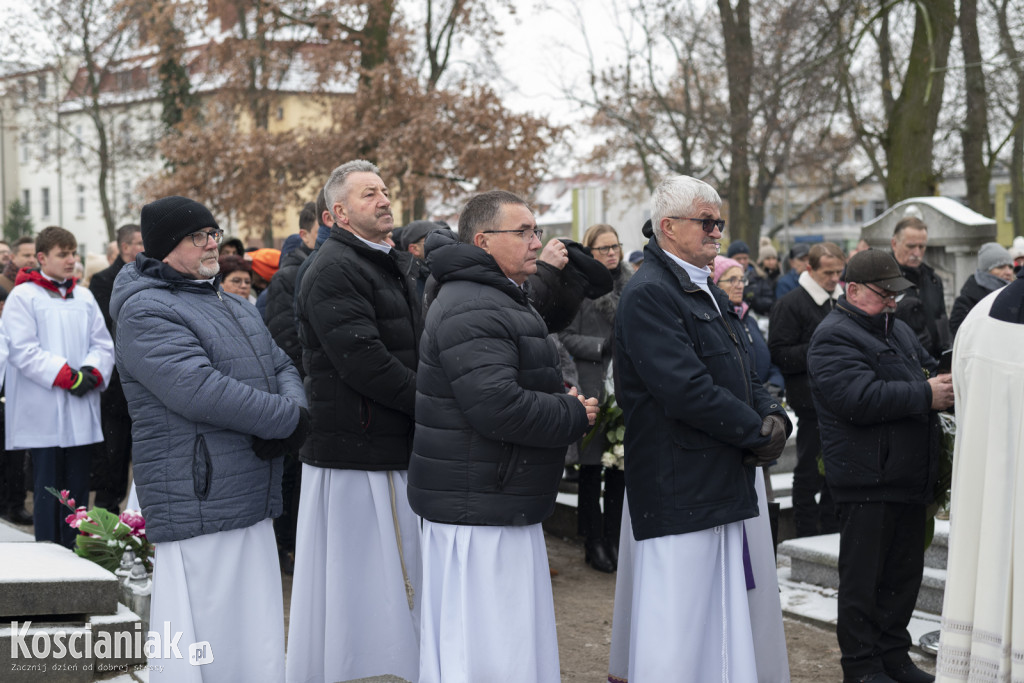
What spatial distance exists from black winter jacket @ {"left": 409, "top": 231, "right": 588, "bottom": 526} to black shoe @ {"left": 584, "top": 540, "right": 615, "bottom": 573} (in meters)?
3.48

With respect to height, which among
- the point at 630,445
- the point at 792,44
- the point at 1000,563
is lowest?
the point at 1000,563

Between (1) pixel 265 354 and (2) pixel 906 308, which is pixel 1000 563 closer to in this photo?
(1) pixel 265 354

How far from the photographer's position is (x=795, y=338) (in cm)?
784

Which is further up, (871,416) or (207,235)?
(207,235)

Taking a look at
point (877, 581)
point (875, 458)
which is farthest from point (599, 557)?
point (875, 458)

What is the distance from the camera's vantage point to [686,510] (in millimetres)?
4230

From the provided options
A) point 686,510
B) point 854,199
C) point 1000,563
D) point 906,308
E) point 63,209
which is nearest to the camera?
point 1000,563

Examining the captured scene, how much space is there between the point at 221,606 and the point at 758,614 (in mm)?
2189

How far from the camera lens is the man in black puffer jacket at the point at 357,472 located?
4.86 m

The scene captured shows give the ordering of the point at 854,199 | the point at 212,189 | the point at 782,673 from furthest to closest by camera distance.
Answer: the point at 854,199, the point at 212,189, the point at 782,673

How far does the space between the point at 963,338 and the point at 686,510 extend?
121cm

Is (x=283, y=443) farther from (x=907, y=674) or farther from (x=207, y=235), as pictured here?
(x=907, y=674)

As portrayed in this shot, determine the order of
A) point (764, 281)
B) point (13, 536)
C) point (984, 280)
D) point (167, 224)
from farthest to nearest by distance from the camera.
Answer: point (764, 281) < point (984, 280) < point (13, 536) < point (167, 224)

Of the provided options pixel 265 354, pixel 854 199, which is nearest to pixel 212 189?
pixel 265 354
